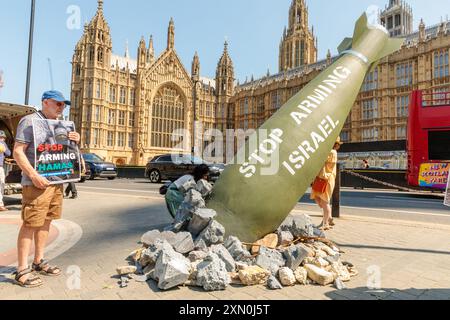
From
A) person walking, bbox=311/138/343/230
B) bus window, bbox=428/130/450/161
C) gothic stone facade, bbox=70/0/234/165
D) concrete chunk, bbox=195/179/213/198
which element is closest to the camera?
concrete chunk, bbox=195/179/213/198

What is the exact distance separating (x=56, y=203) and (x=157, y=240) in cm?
120

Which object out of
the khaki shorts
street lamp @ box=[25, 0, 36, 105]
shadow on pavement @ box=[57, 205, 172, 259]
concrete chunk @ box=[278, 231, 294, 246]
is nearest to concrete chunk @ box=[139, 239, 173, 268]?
shadow on pavement @ box=[57, 205, 172, 259]

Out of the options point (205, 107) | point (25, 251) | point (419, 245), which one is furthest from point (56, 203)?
point (205, 107)

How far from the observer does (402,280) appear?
3133 mm

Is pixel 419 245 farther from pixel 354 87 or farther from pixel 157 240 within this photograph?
pixel 157 240

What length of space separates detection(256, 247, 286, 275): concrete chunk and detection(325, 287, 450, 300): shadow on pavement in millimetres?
605

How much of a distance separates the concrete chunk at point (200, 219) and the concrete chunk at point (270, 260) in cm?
74

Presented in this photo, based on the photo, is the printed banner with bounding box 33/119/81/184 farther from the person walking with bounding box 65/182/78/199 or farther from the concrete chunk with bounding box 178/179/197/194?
the person walking with bounding box 65/182/78/199

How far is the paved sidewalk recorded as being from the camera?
2.75m

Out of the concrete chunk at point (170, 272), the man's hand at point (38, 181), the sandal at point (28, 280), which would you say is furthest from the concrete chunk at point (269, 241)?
the man's hand at point (38, 181)

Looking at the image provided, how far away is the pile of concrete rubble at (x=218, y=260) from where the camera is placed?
2.93 metres
